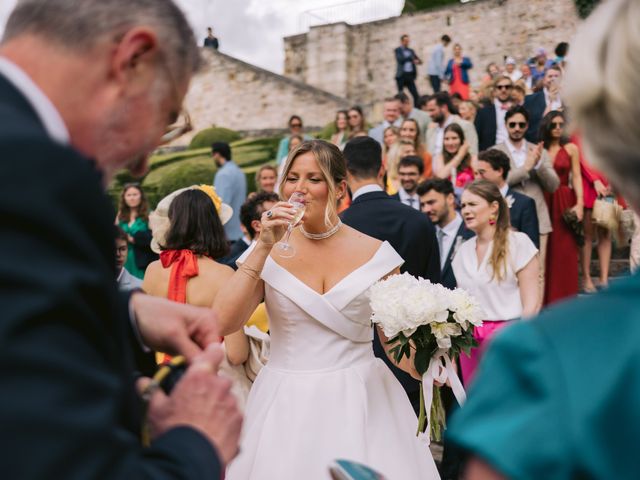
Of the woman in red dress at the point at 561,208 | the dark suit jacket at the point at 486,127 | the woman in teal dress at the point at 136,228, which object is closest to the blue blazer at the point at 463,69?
the dark suit jacket at the point at 486,127

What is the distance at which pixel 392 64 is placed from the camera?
31828mm

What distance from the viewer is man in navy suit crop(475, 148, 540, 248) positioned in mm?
7844

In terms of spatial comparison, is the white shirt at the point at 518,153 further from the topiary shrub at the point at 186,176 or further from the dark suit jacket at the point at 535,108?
the topiary shrub at the point at 186,176

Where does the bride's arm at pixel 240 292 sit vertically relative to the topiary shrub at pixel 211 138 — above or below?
below

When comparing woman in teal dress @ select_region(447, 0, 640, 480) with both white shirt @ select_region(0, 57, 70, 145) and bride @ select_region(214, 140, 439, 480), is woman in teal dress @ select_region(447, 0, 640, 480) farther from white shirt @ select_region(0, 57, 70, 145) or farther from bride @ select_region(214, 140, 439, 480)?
bride @ select_region(214, 140, 439, 480)

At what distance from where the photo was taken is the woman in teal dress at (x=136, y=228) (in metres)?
7.86

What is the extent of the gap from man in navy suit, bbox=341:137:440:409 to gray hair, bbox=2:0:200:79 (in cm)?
418

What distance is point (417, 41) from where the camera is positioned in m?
31.4

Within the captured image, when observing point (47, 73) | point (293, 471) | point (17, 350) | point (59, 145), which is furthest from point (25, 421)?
point (293, 471)

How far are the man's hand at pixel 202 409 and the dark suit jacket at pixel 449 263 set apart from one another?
531cm

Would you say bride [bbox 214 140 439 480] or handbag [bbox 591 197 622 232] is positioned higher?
handbag [bbox 591 197 622 232]

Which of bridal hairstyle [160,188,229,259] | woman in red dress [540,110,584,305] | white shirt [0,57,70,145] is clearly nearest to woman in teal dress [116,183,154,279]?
bridal hairstyle [160,188,229,259]

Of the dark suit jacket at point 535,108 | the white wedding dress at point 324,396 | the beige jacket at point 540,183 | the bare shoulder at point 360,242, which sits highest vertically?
the dark suit jacket at point 535,108

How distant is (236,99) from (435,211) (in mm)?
23988
